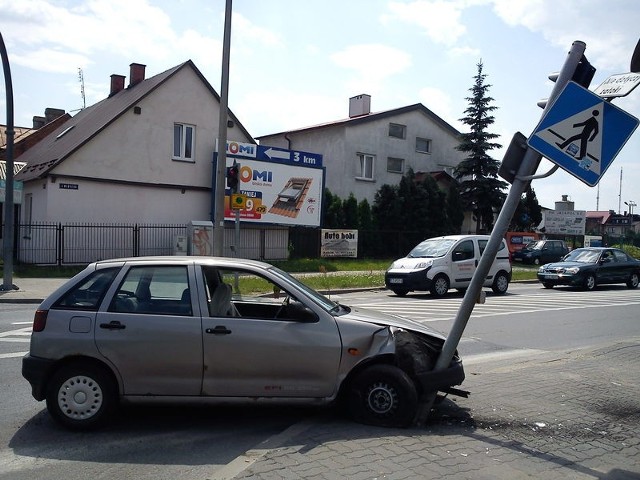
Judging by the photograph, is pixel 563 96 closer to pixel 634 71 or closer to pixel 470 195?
pixel 634 71

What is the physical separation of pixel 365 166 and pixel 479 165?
7.41 meters

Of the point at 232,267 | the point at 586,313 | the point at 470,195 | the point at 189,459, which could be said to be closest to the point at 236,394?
the point at 189,459

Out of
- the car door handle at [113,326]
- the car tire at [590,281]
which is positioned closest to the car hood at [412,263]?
the car tire at [590,281]

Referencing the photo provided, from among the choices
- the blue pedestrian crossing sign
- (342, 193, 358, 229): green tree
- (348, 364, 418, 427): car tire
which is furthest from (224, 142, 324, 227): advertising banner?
the blue pedestrian crossing sign

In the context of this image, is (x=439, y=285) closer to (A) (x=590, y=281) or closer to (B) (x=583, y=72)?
(A) (x=590, y=281)

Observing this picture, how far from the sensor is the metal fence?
22.9 m

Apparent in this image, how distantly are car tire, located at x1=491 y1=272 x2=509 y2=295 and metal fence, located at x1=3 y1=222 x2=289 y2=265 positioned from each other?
9.09m

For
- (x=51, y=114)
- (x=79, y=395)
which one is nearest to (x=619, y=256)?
(x=79, y=395)

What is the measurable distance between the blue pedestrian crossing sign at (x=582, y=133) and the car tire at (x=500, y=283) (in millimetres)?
14496

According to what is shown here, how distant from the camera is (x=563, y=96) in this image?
17.0 feet

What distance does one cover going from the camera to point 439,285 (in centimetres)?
1766

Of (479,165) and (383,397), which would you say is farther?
(479,165)

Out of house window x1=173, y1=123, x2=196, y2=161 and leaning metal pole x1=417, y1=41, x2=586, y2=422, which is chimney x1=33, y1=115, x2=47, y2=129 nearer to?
house window x1=173, y1=123, x2=196, y2=161

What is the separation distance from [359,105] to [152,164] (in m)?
18.7
